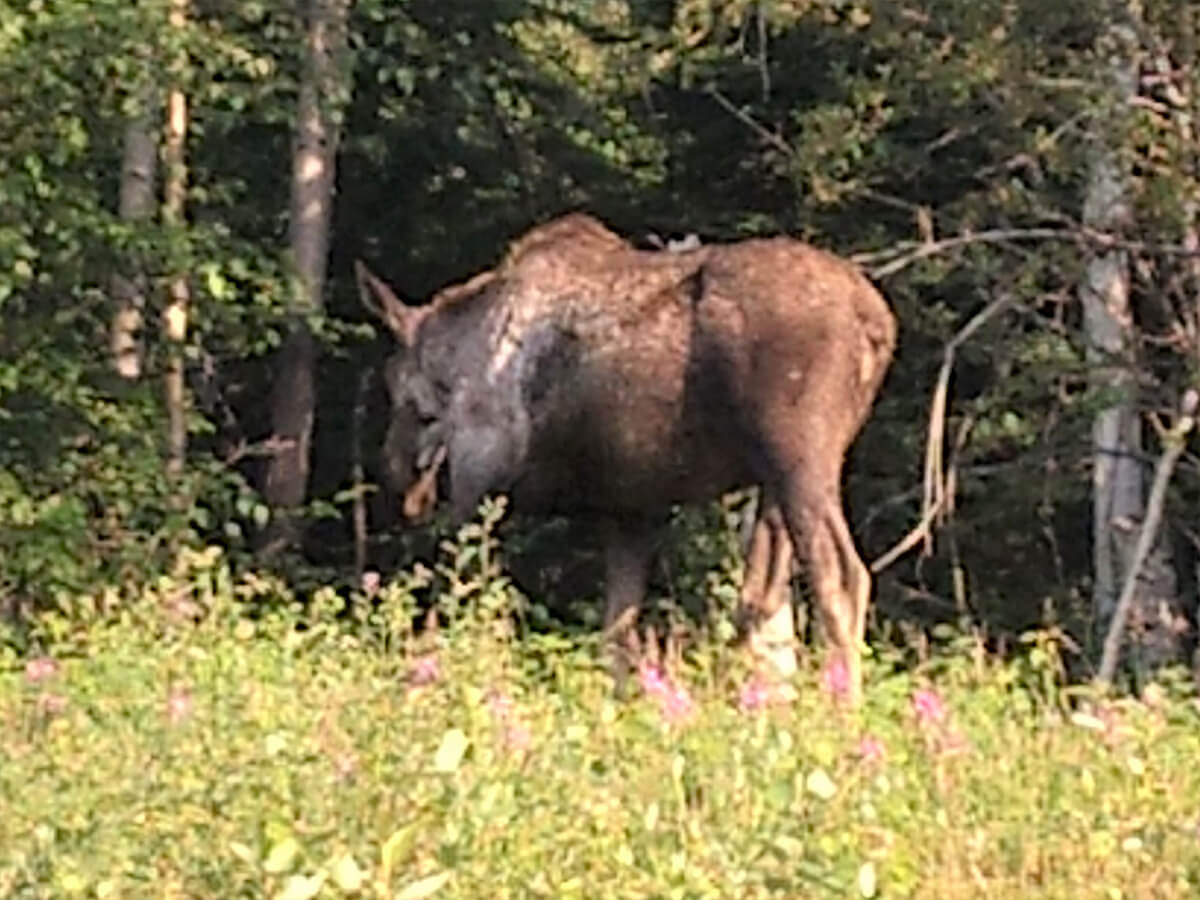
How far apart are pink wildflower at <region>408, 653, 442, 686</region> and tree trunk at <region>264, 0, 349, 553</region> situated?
9352 millimetres

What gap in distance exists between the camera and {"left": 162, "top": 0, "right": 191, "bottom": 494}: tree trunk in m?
17.4

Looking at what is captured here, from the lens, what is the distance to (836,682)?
359 inches

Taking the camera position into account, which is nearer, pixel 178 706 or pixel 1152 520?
pixel 178 706

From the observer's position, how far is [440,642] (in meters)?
9.12

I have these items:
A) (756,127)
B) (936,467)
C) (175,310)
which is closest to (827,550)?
(936,467)

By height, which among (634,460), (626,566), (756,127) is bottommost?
(626,566)

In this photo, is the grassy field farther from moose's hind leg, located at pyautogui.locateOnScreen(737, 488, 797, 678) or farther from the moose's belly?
the moose's belly

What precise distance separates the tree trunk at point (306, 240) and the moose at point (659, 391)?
4.18 meters

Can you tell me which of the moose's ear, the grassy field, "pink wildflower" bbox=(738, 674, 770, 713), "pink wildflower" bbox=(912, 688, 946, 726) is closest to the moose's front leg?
the moose's ear

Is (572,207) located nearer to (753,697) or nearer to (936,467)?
(936,467)

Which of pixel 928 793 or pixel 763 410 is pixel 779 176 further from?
pixel 928 793

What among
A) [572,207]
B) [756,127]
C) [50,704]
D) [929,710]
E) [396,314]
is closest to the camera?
[929,710]

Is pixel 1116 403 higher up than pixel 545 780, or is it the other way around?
pixel 545 780

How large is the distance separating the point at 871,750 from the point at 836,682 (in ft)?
4.24
